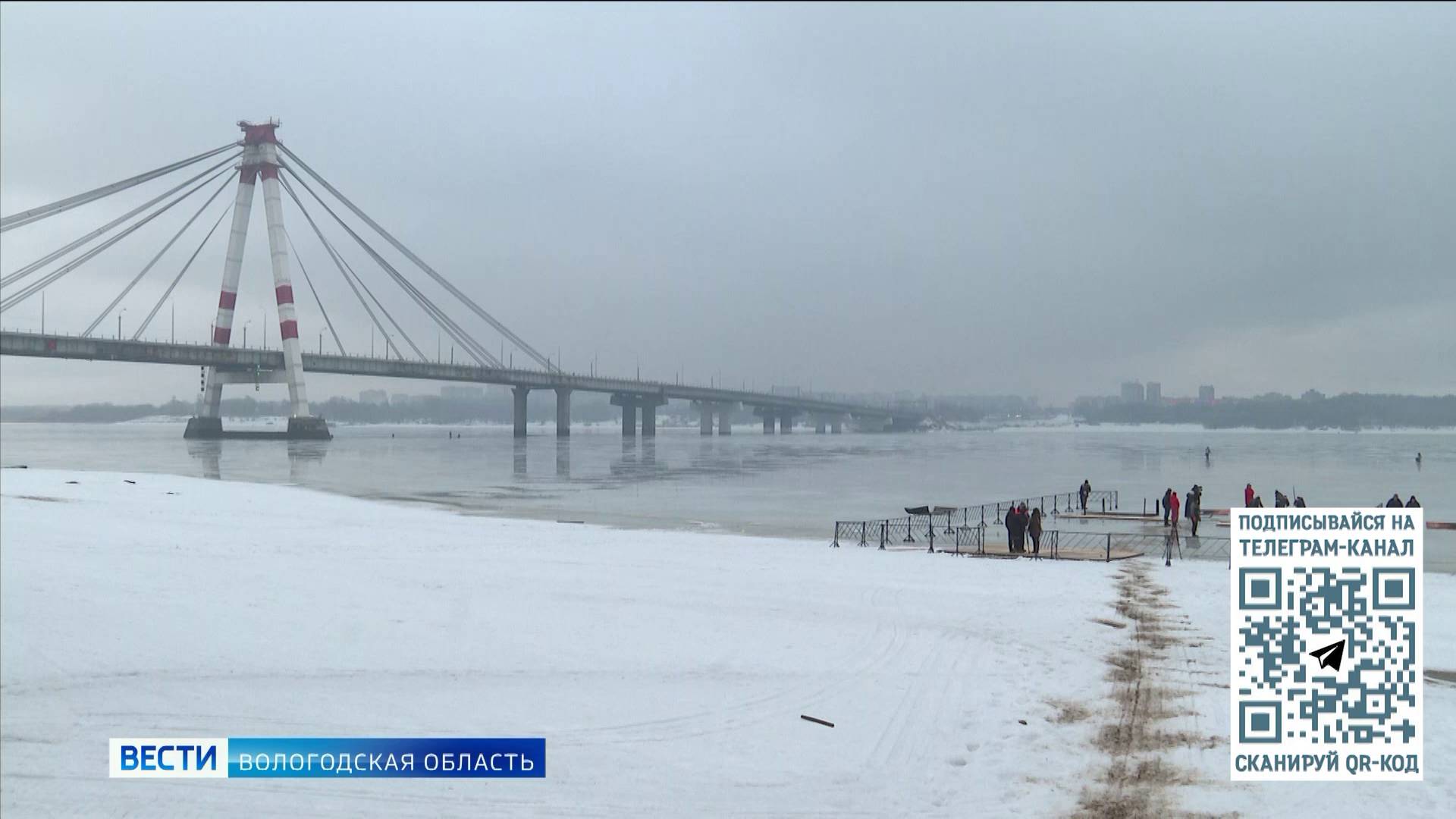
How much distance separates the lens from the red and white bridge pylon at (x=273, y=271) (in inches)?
3233

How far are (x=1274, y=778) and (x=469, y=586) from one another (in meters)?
8.58

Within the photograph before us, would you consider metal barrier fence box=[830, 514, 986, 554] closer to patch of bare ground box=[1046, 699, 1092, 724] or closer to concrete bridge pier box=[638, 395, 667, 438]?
patch of bare ground box=[1046, 699, 1092, 724]

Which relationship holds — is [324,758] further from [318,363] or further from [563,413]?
[563,413]

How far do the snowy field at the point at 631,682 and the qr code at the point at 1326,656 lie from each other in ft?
1.18

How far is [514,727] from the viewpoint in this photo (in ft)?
23.6

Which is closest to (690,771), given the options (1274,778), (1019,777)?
(1019,777)

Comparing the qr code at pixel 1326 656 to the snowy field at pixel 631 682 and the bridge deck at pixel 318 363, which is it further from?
the bridge deck at pixel 318 363

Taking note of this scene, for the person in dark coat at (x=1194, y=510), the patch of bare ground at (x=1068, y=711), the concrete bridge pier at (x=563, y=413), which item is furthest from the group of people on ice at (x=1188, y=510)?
the concrete bridge pier at (x=563, y=413)

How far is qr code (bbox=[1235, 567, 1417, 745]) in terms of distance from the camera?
7211mm

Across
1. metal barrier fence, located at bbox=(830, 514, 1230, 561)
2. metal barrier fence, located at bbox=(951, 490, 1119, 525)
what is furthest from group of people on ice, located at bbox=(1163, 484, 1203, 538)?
metal barrier fence, located at bbox=(951, 490, 1119, 525)

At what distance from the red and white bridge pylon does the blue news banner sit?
82.6m

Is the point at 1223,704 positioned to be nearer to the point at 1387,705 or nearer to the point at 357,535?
the point at 1387,705

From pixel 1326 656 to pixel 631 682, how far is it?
5633 millimetres

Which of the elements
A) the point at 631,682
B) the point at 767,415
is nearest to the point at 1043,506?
the point at 631,682
